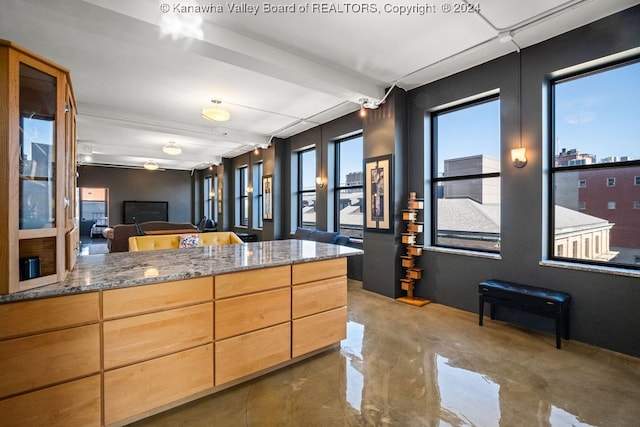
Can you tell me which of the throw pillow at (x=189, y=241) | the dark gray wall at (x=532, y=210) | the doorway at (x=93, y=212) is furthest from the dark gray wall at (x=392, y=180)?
the doorway at (x=93, y=212)

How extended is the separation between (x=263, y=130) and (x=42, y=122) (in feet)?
17.9

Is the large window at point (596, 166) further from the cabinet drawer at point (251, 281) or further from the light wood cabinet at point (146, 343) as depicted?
the cabinet drawer at point (251, 281)

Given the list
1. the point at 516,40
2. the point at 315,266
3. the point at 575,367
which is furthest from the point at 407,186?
the point at 575,367

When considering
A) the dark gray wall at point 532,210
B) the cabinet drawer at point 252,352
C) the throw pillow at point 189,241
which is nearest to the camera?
the cabinet drawer at point 252,352

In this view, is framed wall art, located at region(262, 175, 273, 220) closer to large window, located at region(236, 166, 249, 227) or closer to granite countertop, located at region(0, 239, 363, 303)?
large window, located at region(236, 166, 249, 227)

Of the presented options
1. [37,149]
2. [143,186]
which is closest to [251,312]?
[37,149]

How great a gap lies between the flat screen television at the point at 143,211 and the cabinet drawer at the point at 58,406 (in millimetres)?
12548

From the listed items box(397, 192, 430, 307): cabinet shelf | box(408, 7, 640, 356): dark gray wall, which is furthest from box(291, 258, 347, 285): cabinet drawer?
box(408, 7, 640, 356): dark gray wall

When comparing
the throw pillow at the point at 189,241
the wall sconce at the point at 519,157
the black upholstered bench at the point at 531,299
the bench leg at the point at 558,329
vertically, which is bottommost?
the bench leg at the point at 558,329

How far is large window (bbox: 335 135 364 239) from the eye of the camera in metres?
5.92

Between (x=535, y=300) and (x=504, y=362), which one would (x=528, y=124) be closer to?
(x=535, y=300)

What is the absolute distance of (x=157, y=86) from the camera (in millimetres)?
4395

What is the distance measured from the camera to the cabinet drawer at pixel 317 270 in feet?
8.47

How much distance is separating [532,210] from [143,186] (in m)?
13.8
